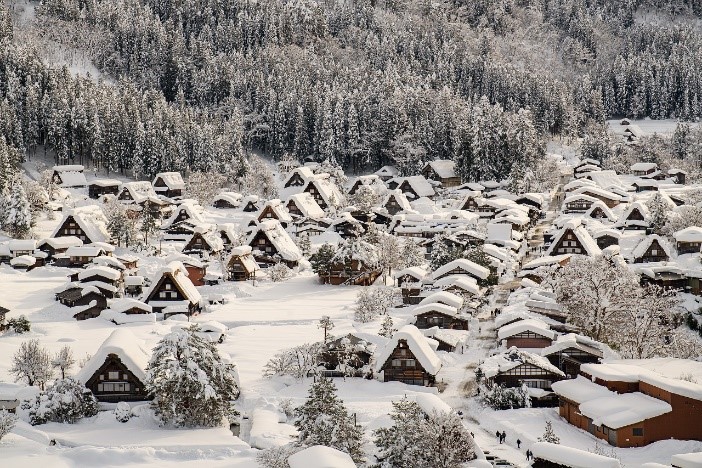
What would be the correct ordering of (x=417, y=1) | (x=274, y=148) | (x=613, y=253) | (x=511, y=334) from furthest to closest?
(x=417, y=1) < (x=274, y=148) < (x=613, y=253) < (x=511, y=334)

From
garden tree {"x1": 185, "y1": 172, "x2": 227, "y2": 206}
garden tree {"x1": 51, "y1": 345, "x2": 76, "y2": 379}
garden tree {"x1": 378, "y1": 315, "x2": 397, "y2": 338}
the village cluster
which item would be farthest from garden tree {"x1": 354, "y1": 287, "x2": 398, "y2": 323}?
garden tree {"x1": 185, "y1": 172, "x2": 227, "y2": 206}

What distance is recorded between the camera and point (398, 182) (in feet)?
295

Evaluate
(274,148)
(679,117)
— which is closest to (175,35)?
(274,148)

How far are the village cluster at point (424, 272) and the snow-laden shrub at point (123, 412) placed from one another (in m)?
1.25

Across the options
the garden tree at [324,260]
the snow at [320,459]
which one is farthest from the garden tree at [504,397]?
the garden tree at [324,260]

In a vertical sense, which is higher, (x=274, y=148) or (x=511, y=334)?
(x=511, y=334)

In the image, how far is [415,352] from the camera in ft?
130

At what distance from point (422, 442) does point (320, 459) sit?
3702 millimetres

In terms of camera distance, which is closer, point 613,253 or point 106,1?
point 613,253

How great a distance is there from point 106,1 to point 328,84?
42605mm

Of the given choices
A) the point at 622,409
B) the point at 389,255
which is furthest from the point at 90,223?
the point at 622,409

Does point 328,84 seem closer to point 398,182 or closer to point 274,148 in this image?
point 274,148

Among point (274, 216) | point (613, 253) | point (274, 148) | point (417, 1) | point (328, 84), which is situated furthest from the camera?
point (417, 1)

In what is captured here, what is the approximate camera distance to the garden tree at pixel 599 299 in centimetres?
4456
